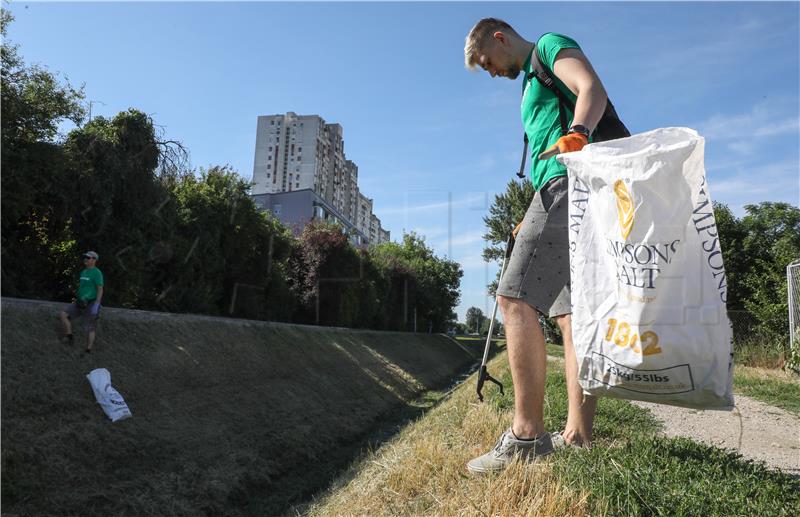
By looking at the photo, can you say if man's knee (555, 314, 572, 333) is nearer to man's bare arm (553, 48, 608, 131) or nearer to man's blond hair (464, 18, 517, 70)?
man's bare arm (553, 48, 608, 131)

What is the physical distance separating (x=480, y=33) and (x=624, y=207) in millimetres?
1357

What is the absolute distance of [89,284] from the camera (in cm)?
1018

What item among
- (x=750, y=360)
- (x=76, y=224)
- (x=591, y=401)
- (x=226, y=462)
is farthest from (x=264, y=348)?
(x=591, y=401)

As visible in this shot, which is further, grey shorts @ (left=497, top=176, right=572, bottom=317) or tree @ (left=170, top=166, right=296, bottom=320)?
tree @ (left=170, top=166, right=296, bottom=320)

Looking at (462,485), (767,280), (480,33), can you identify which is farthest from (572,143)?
(767,280)

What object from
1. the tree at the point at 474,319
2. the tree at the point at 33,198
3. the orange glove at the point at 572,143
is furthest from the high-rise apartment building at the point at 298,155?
the orange glove at the point at 572,143

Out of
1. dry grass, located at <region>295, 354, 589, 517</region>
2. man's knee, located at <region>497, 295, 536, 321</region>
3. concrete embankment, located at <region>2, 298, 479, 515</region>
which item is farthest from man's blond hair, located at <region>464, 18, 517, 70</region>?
concrete embankment, located at <region>2, 298, 479, 515</region>

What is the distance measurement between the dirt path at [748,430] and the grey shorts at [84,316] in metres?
9.17

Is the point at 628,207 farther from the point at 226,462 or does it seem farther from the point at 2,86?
the point at 2,86

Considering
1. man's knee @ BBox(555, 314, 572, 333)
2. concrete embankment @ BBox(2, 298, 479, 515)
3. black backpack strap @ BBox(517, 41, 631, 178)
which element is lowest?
concrete embankment @ BBox(2, 298, 479, 515)

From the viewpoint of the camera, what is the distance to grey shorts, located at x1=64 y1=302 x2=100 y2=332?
9.65 meters

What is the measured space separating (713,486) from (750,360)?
12460 mm

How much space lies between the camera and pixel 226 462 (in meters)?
8.23

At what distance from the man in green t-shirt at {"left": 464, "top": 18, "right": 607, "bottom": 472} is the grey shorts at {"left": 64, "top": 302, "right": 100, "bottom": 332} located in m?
9.13
